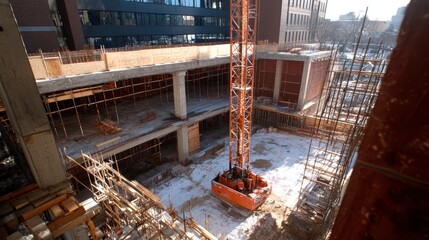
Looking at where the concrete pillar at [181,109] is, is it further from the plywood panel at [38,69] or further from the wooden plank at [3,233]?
the wooden plank at [3,233]

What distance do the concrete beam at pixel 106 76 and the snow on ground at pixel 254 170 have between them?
23.7ft

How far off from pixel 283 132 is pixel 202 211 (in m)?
12.9

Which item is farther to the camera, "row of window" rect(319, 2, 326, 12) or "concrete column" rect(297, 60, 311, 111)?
"row of window" rect(319, 2, 326, 12)

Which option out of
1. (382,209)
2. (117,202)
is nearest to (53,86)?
(117,202)

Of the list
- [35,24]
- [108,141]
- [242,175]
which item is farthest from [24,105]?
[35,24]

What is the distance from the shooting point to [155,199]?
328 inches

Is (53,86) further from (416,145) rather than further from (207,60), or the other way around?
(416,145)

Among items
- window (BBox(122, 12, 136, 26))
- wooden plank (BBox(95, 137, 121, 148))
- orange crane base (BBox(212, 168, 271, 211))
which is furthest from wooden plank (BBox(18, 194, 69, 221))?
window (BBox(122, 12, 136, 26))

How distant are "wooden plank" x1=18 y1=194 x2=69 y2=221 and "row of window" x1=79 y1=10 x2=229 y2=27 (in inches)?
1075

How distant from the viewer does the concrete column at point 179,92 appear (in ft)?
57.6

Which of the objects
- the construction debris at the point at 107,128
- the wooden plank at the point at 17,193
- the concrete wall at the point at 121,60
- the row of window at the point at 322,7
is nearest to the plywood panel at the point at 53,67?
the concrete wall at the point at 121,60

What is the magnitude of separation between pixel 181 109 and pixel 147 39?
20.4 m

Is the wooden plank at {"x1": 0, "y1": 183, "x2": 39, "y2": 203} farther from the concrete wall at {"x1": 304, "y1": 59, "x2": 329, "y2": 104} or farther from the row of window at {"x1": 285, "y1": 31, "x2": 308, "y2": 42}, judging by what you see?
the row of window at {"x1": 285, "y1": 31, "x2": 308, "y2": 42}

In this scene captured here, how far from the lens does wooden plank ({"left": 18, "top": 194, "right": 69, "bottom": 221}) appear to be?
4.31 m
